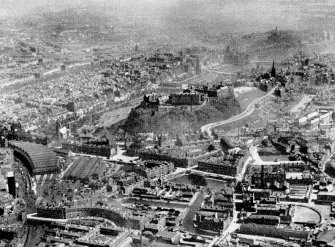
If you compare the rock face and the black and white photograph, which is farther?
the rock face

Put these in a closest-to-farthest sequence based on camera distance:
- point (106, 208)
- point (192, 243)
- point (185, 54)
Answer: point (192, 243)
point (106, 208)
point (185, 54)

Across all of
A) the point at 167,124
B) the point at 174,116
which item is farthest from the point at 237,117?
the point at 167,124

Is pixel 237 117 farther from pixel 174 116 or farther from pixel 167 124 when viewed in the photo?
pixel 167 124

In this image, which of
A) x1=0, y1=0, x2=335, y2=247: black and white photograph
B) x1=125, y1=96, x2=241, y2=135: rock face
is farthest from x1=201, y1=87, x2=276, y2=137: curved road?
x1=125, y1=96, x2=241, y2=135: rock face

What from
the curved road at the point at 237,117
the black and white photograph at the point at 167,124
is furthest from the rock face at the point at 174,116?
the curved road at the point at 237,117

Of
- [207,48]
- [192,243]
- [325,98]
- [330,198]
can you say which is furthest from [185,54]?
[192,243]

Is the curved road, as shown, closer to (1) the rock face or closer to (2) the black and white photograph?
(2) the black and white photograph

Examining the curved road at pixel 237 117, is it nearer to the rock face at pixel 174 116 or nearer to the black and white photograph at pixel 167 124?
the black and white photograph at pixel 167 124

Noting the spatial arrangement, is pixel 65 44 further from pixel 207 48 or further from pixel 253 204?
pixel 253 204
